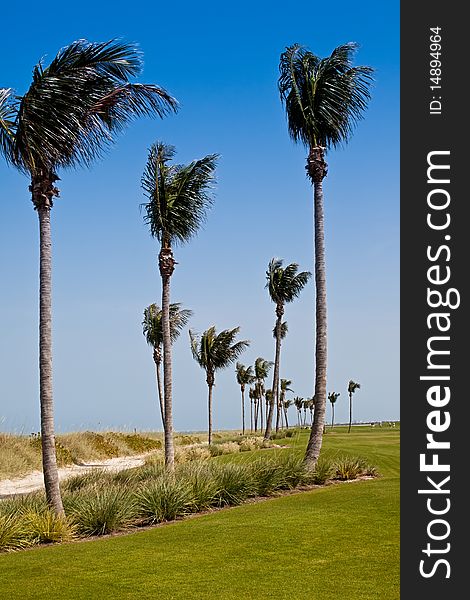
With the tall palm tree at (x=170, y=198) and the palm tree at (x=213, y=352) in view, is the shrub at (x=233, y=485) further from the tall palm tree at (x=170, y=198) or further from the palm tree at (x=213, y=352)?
the palm tree at (x=213, y=352)

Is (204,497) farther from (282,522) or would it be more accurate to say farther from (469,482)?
(469,482)

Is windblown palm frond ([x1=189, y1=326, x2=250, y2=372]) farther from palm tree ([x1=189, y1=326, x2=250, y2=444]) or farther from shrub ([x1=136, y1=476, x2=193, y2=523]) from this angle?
shrub ([x1=136, y1=476, x2=193, y2=523])

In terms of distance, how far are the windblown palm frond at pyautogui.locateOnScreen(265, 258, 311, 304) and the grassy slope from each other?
97.2ft

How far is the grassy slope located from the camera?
26.6 ft

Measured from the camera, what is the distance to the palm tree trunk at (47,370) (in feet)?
43.0

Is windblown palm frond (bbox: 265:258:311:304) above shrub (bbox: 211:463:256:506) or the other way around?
above

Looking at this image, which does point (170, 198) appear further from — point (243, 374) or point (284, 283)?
point (243, 374)

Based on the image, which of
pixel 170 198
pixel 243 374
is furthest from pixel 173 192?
→ pixel 243 374

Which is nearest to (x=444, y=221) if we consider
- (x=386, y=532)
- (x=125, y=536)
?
(x=386, y=532)

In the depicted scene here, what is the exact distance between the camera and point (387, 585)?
7.98m

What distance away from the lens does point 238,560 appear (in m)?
9.35

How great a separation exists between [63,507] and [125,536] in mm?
2373

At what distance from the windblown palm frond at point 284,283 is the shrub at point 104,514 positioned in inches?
1173

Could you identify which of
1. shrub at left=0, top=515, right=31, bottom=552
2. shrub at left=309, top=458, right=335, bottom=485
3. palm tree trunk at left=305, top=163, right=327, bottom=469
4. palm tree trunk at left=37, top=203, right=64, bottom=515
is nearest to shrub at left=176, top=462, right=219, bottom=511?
palm tree trunk at left=37, top=203, right=64, bottom=515
